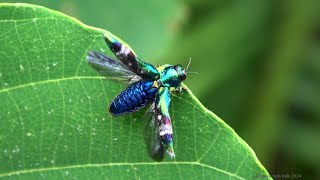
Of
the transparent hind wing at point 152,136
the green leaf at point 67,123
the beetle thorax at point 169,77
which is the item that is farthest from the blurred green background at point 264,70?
the green leaf at point 67,123

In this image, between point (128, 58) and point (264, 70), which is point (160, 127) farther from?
point (264, 70)

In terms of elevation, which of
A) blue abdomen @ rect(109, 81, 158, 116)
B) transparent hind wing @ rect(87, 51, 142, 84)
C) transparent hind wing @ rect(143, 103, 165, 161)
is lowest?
transparent hind wing @ rect(143, 103, 165, 161)

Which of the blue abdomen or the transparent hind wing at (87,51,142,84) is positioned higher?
the transparent hind wing at (87,51,142,84)

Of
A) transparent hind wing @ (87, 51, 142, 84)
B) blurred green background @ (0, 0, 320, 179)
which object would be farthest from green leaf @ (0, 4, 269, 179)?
blurred green background @ (0, 0, 320, 179)

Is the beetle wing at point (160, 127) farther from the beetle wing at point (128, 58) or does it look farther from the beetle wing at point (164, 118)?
the beetle wing at point (128, 58)

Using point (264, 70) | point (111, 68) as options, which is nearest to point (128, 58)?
point (111, 68)

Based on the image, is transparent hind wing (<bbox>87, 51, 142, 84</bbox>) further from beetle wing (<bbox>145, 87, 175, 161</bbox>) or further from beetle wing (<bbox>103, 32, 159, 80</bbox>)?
beetle wing (<bbox>145, 87, 175, 161</bbox>)
